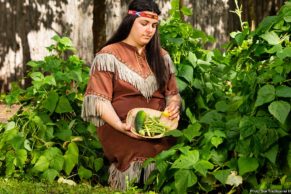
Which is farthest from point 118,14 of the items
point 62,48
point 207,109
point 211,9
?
point 207,109

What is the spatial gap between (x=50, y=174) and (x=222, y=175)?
4.51 feet

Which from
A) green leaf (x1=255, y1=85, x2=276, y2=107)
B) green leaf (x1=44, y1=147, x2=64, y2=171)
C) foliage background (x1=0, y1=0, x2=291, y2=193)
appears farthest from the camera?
green leaf (x1=44, y1=147, x2=64, y2=171)

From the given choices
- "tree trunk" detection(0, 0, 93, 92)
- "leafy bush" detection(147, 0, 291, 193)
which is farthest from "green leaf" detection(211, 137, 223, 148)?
"tree trunk" detection(0, 0, 93, 92)

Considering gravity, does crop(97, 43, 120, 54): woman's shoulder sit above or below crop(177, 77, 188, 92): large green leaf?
above

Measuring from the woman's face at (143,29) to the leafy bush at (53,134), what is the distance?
3.12 ft

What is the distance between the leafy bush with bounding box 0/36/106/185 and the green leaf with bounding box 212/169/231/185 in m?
1.14

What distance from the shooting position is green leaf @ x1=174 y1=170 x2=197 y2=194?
14.8ft

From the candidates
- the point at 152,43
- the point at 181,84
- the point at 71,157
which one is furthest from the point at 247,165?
the point at 71,157

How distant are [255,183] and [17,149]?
196 cm

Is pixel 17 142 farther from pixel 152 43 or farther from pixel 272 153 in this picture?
pixel 272 153

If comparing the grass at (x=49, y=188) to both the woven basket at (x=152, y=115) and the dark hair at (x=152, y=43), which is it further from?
the dark hair at (x=152, y=43)

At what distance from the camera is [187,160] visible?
4574mm

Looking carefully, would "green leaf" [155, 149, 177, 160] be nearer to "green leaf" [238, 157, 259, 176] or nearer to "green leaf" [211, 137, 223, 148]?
"green leaf" [211, 137, 223, 148]

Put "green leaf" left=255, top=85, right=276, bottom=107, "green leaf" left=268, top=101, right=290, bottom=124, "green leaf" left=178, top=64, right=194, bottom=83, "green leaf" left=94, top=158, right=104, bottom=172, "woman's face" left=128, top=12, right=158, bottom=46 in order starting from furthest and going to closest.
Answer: "green leaf" left=178, top=64, right=194, bottom=83
"green leaf" left=94, top=158, right=104, bottom=172
"woman's face" left=128, top=12, right=158, bottom=46
"green leaf" left=255, top=85, right=276, bottom=107
"green leaf" left=268, top=101, right=290, bottom=124
